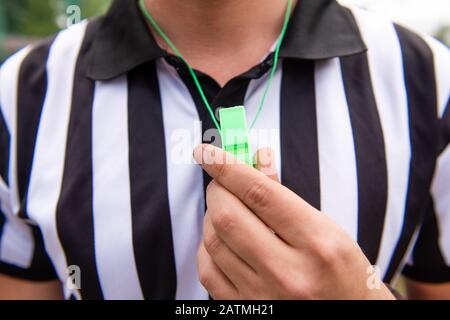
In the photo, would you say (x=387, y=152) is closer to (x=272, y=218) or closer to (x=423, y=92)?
(x=423, y=92)

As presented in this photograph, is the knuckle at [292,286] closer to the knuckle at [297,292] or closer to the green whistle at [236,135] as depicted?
the knuckle at [297,292]

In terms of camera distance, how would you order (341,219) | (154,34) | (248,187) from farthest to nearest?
1. (154,34)
2. (341,219)
3. (248,187)

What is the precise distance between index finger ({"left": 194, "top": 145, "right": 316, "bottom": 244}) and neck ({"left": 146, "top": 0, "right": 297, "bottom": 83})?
335 mm

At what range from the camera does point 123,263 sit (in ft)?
2.89

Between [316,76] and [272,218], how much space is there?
39 cm

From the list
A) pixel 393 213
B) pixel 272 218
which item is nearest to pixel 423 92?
pixel 393 213

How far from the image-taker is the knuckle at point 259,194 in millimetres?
651

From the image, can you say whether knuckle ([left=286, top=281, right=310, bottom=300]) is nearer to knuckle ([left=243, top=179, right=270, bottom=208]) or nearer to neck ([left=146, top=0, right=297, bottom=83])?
knuckle ([left=243, top=179, right=270, bottom=208])

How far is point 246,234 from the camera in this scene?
66 cm

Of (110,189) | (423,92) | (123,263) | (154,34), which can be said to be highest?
(154,34)

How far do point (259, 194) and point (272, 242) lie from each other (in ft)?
0.24

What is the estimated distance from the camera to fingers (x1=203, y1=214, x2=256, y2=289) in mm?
683

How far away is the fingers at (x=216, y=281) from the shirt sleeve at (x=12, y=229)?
430mm

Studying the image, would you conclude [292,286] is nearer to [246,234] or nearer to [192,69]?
[246,234]
